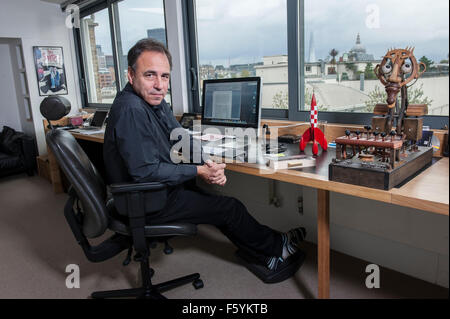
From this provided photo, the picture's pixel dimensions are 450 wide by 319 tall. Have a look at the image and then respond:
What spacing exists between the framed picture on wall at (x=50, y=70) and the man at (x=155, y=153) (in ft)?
12.0

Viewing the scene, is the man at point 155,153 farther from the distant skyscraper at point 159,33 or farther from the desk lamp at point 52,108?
the distant skyscraper at point 159,33

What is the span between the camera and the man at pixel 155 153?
1522 millimetres

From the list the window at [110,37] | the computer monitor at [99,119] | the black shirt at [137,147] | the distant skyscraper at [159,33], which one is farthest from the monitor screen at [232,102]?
the computer monitor at [99,119]

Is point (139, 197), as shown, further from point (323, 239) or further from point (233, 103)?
point (233, 103)

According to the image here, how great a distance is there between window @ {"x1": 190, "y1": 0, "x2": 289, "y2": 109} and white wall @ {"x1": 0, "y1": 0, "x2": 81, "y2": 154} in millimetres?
2703

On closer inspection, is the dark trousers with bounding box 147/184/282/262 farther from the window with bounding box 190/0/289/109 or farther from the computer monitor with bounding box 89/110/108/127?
the computer monitor with bounding box 89/110/108/127

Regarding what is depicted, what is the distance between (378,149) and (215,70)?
2.08m

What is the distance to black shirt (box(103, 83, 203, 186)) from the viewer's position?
1.52 metres

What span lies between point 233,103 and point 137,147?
1.03 metres

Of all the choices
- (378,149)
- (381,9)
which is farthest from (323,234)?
(381,9)

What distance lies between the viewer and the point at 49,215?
10.8 ft

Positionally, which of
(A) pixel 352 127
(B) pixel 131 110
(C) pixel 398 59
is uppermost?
(C) pixel 398 59

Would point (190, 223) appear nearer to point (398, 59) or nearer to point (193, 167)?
point (193, 167)
